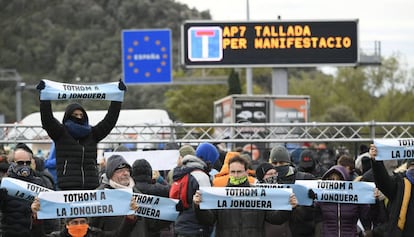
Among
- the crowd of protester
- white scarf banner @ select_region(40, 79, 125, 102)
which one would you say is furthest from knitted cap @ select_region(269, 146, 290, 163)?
white scarf banner @ select_region(40, 79, 125, 102)

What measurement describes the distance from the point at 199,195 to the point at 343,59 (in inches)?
829

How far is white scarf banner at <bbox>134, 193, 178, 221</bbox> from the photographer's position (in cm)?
1092

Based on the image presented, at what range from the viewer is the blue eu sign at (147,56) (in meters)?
40.8

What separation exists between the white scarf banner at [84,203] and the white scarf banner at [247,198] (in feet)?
3.24

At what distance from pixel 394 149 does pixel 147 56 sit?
30395 mm

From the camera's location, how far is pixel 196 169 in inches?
478

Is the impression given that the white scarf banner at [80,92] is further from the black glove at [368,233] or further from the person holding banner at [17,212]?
the black glove at [368,233]

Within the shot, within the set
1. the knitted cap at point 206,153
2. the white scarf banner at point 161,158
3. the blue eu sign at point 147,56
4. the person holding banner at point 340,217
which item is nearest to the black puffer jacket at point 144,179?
the person holding banner at point 340,217

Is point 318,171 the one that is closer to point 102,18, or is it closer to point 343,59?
point 343,59

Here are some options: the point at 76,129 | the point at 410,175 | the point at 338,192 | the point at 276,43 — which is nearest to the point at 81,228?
the point at 76,129

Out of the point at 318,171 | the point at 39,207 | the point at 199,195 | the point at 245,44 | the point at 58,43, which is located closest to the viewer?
the point at 39,207

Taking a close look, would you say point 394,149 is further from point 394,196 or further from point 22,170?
point 22,170

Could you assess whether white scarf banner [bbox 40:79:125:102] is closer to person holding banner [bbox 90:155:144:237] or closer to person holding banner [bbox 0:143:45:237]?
person holding banner [bbox 90:155:144:237]

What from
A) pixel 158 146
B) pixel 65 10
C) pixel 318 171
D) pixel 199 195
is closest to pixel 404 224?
pixel 199 195
